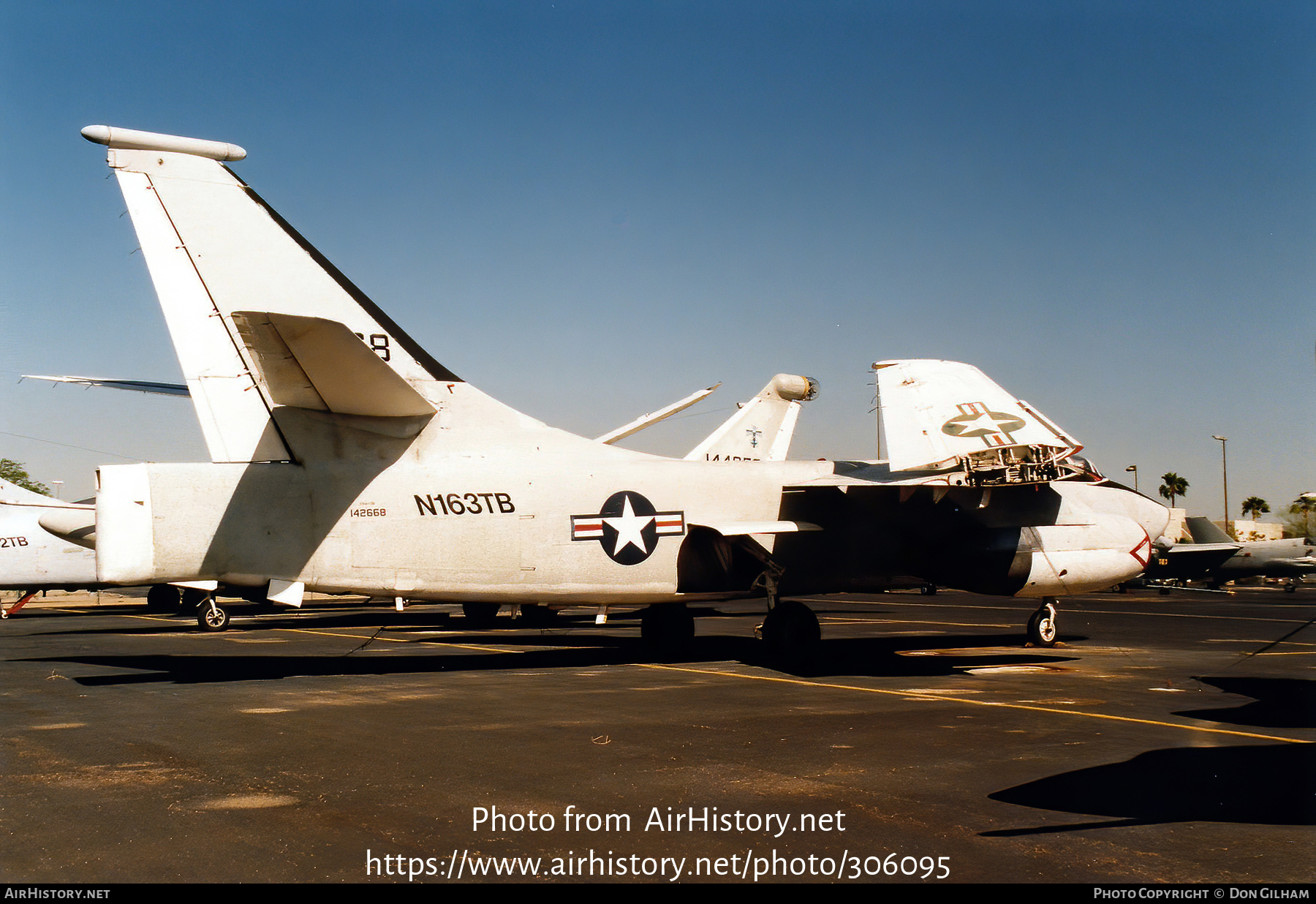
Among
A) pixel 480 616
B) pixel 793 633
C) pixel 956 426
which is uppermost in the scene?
pixel 956 426

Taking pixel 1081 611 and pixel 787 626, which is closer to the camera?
pixel 787 626

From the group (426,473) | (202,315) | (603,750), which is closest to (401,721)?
(603,750)

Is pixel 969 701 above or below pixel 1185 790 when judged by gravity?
below

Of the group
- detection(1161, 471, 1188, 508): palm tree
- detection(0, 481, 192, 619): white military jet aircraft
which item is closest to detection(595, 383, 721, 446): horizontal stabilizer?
detection(0, 481, 192, 619): white military jet aircraft

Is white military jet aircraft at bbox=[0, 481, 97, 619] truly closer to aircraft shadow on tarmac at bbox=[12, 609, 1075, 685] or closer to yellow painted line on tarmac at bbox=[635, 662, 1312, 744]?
aircraft shadow on tarmac at bbox=[12, 609, 1075, 685]

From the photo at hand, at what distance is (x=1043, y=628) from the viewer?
17.9 m

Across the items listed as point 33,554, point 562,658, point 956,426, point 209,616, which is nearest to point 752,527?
point 956,426

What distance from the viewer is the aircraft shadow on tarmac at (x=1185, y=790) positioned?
247 inches

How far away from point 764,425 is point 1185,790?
19.7 metres

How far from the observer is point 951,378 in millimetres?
14914

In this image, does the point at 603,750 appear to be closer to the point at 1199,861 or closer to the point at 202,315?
the point at 1199,861

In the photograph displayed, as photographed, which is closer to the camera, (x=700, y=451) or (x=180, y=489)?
(x=180, y=489)

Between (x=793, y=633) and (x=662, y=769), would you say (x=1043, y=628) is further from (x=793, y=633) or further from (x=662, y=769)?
(x=662, y=769)
